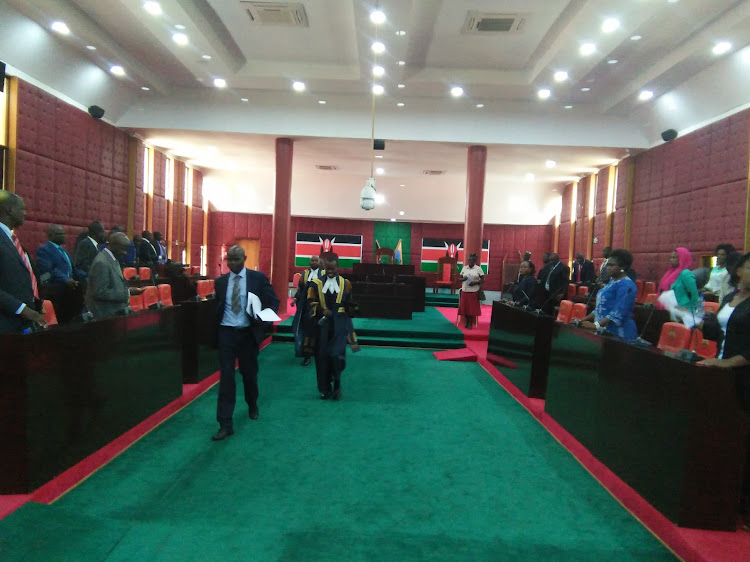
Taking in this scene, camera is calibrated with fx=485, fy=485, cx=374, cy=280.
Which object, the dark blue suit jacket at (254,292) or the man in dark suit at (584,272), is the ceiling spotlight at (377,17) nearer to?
the dark blue suit jacket at (254,292)

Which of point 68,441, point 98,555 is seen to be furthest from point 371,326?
point 98,555

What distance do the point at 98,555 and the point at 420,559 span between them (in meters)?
1.47

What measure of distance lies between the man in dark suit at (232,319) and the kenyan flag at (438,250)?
14814 mm

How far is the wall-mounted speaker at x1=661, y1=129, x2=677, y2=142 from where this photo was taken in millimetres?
9368

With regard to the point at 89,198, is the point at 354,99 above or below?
above

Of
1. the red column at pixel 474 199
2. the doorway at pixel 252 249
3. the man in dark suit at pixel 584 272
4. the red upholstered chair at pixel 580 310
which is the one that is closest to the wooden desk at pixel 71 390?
the red upholstered chair at pixel 580 310

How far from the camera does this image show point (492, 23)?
23.8 feet

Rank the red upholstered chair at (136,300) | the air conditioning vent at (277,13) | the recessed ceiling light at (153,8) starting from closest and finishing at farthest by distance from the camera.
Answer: the red upholstered chair at (136,300) < the recessed ceiling light at (153,8) < the air conditioning vent at (277,13)

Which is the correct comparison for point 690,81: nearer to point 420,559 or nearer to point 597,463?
point 597,463

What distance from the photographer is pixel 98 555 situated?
2.19m

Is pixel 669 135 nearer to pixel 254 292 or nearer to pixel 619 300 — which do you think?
pixel 619 300

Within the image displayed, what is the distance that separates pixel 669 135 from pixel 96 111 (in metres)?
11.0

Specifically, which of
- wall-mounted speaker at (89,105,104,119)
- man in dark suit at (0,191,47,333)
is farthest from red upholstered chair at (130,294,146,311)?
wall-mounted speaker at (89,105,104,119)

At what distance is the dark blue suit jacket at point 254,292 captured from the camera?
153 inches
